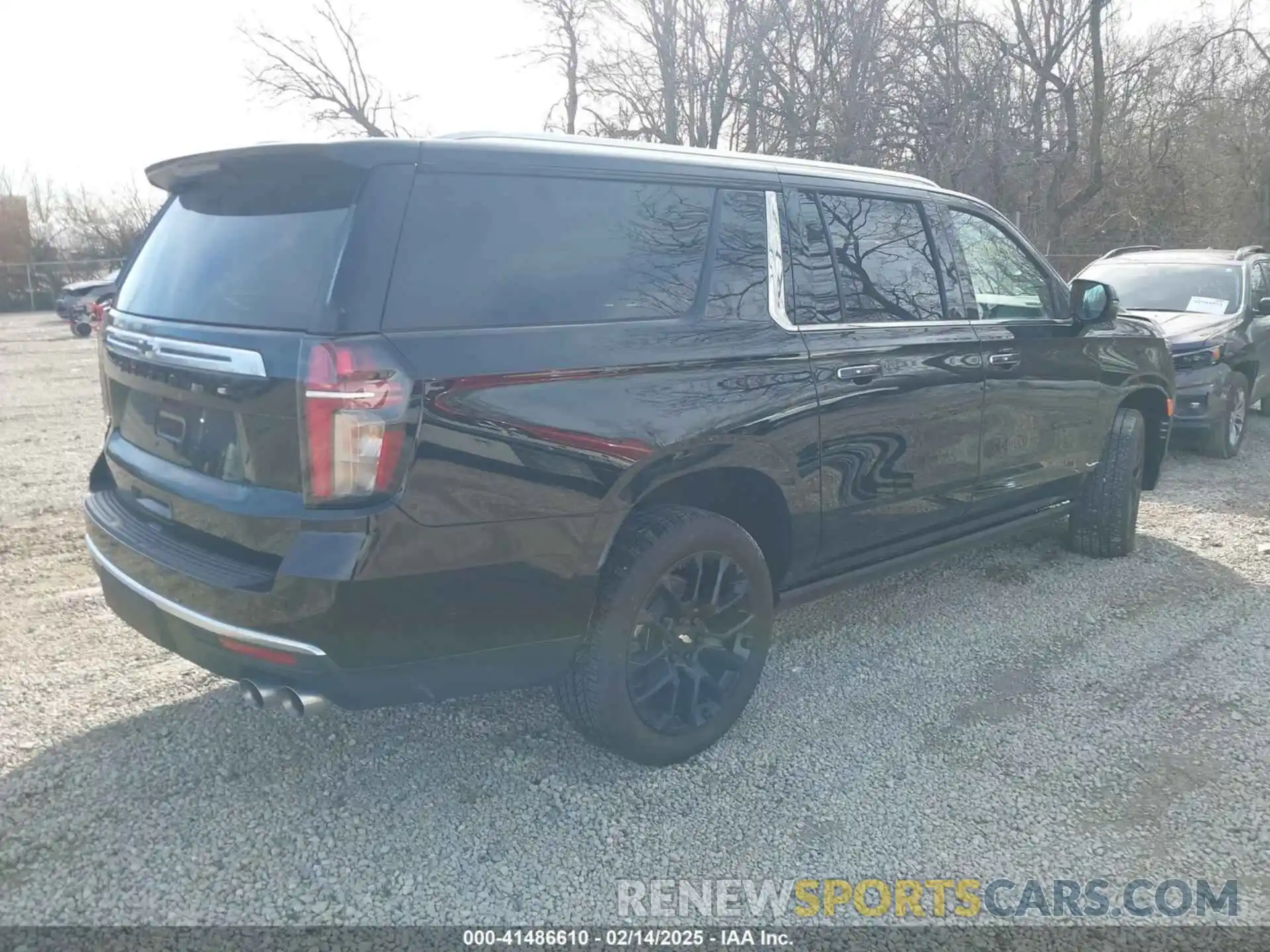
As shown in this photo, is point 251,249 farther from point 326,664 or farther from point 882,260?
point 882,260

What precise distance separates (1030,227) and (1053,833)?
17983 mm

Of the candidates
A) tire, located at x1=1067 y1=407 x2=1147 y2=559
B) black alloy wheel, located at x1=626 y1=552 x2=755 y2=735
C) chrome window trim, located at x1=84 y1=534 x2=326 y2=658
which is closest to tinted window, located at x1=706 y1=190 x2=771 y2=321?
black alloy wheel, located at x1=626 y1=552 x2=755 y2=735

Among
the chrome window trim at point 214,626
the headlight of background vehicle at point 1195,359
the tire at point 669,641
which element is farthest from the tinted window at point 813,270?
the headlight of background vehicle at point 1195,359

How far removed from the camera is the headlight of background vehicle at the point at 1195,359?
798 cm

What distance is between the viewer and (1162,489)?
23.6 ft

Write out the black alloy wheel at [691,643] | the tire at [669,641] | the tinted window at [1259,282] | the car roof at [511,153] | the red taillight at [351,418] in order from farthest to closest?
1. the tinted window at [1259,282]
2. the black alloy wheel at [691,643]
3. the tire at [669,641]
4. the car roof at [511,153]
5. the red taillight at [351,418]

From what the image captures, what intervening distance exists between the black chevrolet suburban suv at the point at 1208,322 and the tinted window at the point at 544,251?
6196 mm

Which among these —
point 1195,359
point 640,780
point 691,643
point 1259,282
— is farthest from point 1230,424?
point 640,780

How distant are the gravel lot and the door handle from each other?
47.7 inches

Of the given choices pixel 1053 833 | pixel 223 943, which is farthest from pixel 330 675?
pixel 1053 833

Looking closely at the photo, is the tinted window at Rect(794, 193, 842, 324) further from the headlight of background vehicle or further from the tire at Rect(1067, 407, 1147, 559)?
the headlight of background vehicle

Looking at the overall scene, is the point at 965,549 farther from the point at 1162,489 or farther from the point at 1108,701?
the point at 1162,489

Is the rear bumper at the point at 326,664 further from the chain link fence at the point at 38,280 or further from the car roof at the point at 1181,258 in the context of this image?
the chain link fence at the point at 38,280

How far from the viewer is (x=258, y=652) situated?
2553 mm
